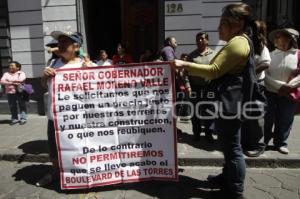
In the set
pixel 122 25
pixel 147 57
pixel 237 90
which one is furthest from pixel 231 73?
pixel 122 25

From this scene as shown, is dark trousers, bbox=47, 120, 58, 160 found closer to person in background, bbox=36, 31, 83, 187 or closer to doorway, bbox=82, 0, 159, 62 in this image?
person in background, bbox=36, 31, 83, 187

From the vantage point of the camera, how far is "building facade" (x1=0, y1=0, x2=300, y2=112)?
823 cm

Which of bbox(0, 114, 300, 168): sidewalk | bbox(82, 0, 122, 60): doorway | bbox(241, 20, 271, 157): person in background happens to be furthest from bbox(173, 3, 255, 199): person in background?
bbox(82, 0, 122, 60): doorway

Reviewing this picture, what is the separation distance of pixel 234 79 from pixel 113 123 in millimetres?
1498

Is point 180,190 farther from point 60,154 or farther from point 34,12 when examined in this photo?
point 34,12

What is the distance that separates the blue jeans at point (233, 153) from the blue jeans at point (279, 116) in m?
1.84

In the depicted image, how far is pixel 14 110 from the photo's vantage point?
8.00 metres

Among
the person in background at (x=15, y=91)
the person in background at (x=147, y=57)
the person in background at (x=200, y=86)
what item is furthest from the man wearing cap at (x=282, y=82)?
the person in background at (x=15, y=91)

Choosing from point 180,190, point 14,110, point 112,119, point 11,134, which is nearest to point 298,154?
point 180,190

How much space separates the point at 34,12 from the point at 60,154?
17.7 feet

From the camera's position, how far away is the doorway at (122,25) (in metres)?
9.42

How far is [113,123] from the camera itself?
4422mm

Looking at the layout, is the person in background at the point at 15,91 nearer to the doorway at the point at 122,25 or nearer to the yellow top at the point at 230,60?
the doorway at the point at 122,25

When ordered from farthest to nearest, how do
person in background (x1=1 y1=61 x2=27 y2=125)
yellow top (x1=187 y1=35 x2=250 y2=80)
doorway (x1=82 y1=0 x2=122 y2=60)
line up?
doorway (x1=82 y1=0 x2=122 y2=60), person in background (x1=1 y1=61 x2=27 y2=125), yellow top (x1=187 y1=35 x2=250 y2=80)
